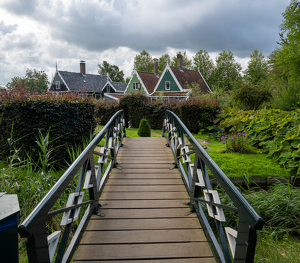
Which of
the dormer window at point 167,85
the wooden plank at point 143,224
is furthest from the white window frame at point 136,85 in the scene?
the wooden plank at point 143,224

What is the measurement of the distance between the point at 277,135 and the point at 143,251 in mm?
5432

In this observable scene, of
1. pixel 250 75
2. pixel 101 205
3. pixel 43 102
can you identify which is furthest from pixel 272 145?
pixel 250 75

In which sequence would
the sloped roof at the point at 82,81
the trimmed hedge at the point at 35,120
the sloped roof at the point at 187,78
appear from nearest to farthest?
the trimmed hedge at the point at 35,120
the sloped roof at the point at 187,78
the sloped roof at the point at 82,81

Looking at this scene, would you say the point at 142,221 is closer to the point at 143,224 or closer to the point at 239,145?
the point at 143,224

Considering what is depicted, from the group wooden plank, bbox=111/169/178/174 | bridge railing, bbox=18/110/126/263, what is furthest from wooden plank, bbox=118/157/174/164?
bridge railing, bbox=18/110/126/263

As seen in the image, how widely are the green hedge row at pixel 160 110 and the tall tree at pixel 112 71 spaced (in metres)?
55.7

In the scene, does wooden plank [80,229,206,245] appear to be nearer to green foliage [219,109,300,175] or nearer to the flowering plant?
green foliage [219,109,300,175]

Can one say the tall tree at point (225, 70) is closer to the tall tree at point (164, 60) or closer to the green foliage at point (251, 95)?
the tall tree at point (164, 60)

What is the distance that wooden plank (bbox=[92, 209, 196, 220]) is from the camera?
9.70ft

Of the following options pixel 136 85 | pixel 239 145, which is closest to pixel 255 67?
pixel 136 85

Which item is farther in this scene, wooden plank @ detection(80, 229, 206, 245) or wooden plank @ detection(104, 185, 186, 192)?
wooden plank @ detection(104, 185, 186, 192)

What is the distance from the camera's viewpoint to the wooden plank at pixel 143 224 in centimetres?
271

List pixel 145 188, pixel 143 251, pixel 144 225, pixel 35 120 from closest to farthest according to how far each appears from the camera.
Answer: pixel 143 251 < pixel 144 225 < pixel 145 188 < pixel 35 120

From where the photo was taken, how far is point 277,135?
20.2 ft
